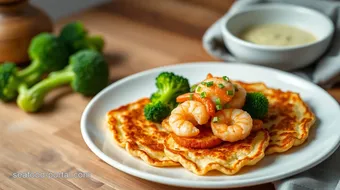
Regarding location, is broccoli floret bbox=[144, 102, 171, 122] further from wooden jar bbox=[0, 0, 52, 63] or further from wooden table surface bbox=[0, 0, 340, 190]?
wooden jar bbox=[0, 0, 52, 63]

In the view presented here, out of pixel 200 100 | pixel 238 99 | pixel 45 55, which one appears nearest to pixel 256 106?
pixel 238 99

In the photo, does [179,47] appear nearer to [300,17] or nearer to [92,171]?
[300,17]

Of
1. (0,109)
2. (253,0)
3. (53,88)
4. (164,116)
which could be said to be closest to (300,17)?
(253,0)

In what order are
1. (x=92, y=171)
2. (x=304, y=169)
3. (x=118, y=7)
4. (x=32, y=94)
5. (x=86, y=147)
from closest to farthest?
(x=304, y=169) → (x=92, y=171) → (x=86, y=147) → (x=32, y=94) → (x=118, y=7)

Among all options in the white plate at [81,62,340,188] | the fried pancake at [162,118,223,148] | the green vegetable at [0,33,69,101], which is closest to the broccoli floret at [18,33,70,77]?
the green vegetable at [0,33,69,101]

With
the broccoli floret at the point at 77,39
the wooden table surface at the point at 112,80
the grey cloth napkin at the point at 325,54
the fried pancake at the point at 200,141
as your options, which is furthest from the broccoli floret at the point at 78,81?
the fried pancake at the point at 200,141

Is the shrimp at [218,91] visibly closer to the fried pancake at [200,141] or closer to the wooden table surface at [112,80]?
the fried pancake at [200,141]
